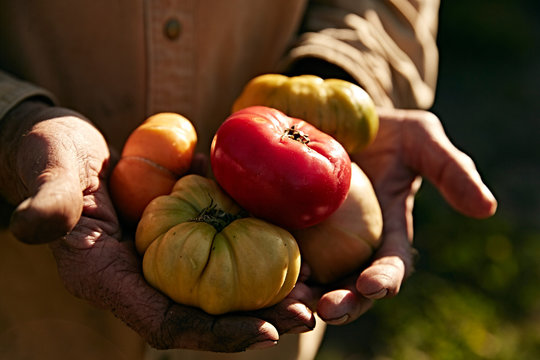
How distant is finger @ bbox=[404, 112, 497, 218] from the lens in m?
1.87

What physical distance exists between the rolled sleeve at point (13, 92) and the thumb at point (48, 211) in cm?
56

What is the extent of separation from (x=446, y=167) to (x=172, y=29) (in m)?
0.97

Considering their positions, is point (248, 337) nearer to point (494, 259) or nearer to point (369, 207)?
point (369, 207)

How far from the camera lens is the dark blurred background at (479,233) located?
3361 mm

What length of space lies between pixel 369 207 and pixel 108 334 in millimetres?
1017

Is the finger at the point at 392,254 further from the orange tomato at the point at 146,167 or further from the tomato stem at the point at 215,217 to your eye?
the orange tomato at the point at 146,167

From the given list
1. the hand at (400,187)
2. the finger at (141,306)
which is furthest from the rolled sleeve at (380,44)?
the finger at (141,306)

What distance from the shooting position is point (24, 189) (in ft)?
5.13

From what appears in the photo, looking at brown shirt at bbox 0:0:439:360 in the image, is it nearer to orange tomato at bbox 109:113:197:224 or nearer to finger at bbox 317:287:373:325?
orange tomato at bbox 109:113:197:224

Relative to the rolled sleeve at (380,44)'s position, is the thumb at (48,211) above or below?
above

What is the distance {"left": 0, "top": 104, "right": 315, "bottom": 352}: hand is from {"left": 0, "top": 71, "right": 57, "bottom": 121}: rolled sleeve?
0.13m

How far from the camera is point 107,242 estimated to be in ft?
4.87

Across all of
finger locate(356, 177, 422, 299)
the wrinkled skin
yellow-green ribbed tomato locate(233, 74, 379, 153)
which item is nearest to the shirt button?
yellow-green ribbed tomato locate(233, 74, 379, 153)

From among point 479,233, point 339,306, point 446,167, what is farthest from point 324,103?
point 479,233
